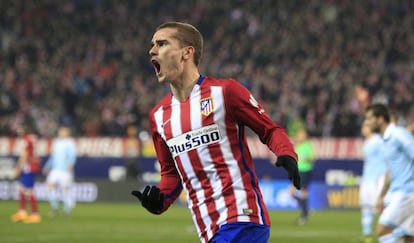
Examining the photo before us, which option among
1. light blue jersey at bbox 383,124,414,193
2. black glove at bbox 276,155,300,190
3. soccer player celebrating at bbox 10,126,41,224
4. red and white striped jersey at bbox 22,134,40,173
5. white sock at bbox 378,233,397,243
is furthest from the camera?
red and white striped jersey at bbox 22,134,40,173

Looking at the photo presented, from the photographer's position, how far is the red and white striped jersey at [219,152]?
613 centimetres

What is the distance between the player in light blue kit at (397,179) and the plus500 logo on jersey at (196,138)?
5.72 metres

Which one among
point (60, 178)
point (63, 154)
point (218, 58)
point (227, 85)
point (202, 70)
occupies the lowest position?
point (60, 178)

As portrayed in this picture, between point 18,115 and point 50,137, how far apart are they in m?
1.83

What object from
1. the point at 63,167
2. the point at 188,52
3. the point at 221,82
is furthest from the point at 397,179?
the point at 63,167

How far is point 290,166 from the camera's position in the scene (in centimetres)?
556

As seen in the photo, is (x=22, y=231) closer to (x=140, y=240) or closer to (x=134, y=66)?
(x=140, y=240)

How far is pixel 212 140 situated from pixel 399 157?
5.89 m

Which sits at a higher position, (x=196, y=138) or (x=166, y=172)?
(x=196, y=138)

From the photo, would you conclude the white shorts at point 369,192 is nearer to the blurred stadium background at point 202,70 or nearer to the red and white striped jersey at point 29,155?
the blurred stadium background at point 202,70

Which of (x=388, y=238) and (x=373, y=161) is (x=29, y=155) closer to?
(x=373, y=161)

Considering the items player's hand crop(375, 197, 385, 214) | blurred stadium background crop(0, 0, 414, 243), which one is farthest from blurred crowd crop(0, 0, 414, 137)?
player's hand crop(375, 197, 385, 214)

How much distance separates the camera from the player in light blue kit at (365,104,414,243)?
11.5 meters

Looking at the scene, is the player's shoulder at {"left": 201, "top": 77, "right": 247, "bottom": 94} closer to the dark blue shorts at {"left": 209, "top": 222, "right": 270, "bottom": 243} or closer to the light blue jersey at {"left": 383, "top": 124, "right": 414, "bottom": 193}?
the dark blue shorts at {"left": 209, "top": 222, "right": 270, "bottom": 243}
